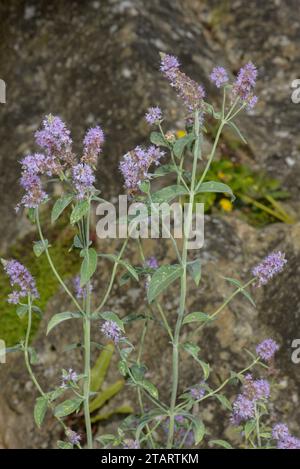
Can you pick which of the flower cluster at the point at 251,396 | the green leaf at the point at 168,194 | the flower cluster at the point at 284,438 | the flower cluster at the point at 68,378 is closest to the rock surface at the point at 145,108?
the flower cluster at the point at 284,438

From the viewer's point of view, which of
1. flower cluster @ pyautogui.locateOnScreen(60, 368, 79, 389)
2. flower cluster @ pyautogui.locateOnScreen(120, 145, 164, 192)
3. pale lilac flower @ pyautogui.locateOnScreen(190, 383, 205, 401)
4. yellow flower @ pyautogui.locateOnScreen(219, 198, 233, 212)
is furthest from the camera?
yellow flower @ pyautogui.locateOnScreen(219, 198, 233, 212)

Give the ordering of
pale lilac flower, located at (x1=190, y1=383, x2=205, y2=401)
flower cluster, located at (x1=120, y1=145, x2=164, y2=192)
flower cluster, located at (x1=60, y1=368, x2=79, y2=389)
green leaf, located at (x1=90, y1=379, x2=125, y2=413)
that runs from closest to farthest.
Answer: flower cluster, located at (x1=120, y1=145, x2=164, y2=192)
flower cluster, located at (x1=60, y1=368, x2=79, y2=389)
pale lilac flower, located at (x1=190, y1=383, x2=205, y2=401)
green leaf, located at (x1=90, y1=379, x2=125, y2=413)

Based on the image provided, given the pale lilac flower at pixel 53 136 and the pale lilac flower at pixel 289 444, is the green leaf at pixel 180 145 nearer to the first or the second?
the pale lilac flower at pixel 53 136

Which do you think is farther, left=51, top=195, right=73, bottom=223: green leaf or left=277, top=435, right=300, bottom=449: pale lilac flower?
left=277, top=435, right=300, bottom=449: pale lilac flower

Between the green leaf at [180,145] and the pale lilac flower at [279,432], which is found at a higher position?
the green leaf at [180,145]

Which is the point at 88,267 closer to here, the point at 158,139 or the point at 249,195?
the point at 158,139

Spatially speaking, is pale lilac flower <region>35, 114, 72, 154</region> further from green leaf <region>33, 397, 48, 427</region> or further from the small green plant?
the small green plant

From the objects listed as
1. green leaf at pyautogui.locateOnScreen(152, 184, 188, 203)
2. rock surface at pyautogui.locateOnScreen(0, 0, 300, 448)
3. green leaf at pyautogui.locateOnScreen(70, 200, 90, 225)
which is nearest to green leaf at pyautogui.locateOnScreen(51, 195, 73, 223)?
green leaf at pyautogui.locateOnScreen(70, 200, 90, 225)
